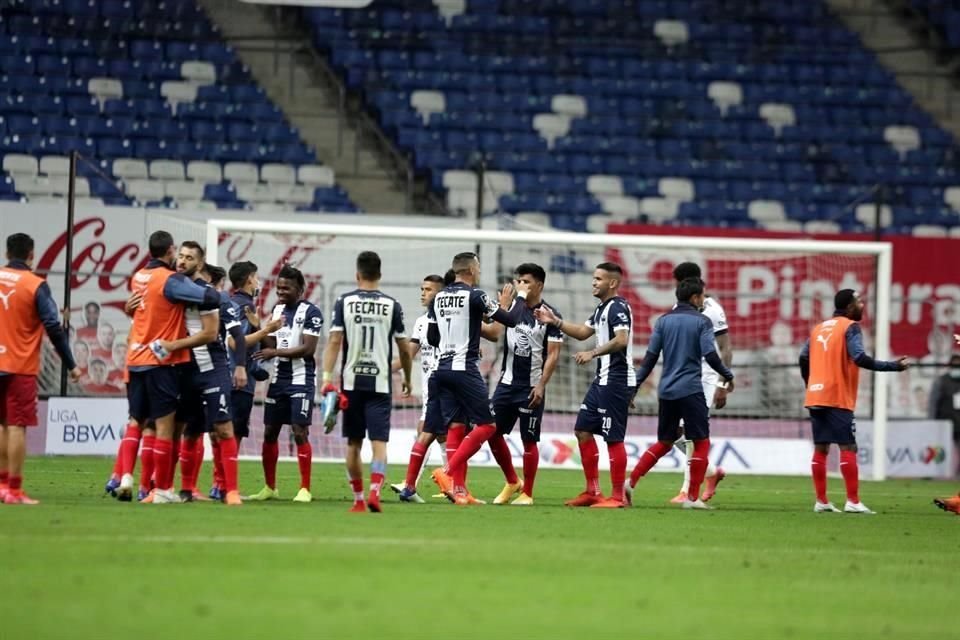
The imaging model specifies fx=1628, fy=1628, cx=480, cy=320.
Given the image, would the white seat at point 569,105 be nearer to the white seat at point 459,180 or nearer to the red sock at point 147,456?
the white seat at point 459,180

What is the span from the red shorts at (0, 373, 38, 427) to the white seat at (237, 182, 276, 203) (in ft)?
51.2

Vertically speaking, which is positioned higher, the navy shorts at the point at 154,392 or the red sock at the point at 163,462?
the navy shorts at the point at 154,392

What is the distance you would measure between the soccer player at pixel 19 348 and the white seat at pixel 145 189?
49.0 feet

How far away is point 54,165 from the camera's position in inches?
1099

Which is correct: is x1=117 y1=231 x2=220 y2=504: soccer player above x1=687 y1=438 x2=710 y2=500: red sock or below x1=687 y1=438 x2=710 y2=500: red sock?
above

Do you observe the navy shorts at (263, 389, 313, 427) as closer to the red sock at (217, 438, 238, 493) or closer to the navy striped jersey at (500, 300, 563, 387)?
the red sock at (217, 438, 238, 493)

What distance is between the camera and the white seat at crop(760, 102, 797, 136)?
109 ft

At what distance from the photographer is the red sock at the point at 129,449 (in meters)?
13.9

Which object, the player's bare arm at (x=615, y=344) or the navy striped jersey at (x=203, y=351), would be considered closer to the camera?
the navy striped jersey at (x=203, y=351)

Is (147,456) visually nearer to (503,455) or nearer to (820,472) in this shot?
(503,455)

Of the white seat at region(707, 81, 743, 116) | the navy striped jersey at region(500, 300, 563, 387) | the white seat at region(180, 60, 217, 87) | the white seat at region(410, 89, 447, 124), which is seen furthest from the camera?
the white seat at region(707, 81, 743, 116)

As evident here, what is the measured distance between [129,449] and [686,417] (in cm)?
512

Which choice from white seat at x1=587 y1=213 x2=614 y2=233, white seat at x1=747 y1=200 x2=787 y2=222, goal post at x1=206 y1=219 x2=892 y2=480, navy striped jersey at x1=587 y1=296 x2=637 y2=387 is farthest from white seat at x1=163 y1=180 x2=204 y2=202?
navy striped jersey at x1=587 y1=296 x2=637 y2=387

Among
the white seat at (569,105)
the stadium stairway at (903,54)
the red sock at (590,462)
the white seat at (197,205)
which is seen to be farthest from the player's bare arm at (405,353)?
the stadium stairway at (903,54)
